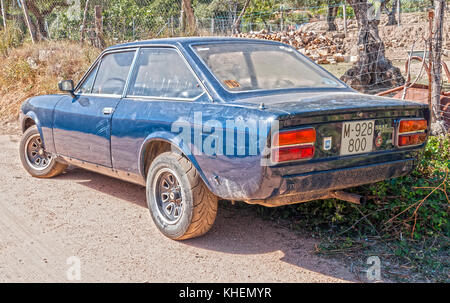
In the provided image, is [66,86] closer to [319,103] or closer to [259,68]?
[259,68]

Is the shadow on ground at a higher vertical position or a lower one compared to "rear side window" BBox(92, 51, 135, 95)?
lower

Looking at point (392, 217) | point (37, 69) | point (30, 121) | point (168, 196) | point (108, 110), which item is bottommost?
point (392, 217)

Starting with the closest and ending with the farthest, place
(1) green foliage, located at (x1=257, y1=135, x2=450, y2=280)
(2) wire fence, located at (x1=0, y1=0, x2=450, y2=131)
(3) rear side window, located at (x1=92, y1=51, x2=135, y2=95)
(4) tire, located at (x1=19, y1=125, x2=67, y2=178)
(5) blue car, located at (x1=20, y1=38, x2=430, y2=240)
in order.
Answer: (5) blue car, located at (x1=20, y1=38, x2=430, y2=240)
(1) green foliage, located at (x1=257, y1=135, x2=450, y2=280)
(3) rear side window, located at (x1=92, y1=51, x2=135, y2=95)
(4) tire, located at (x1=19, y1=125, x2=67, y2=178)
(2) wire fence, located at (x1=0, y1=0, x2=450, y2=131)

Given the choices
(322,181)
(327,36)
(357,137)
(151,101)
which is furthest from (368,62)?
(327,36)

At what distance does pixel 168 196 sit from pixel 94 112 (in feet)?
4.23

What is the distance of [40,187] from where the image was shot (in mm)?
5496

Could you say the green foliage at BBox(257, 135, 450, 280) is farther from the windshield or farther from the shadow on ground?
the windshield

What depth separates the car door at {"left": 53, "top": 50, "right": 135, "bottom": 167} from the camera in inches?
178

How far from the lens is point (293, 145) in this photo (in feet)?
10.2

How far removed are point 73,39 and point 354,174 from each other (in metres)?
11.2

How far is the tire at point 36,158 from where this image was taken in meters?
5.79

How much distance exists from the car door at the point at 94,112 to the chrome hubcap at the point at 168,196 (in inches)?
29.1

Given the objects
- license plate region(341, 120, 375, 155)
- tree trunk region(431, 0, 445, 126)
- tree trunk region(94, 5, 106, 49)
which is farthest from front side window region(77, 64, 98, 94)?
tree trunk region(94, 5, 106, 49)

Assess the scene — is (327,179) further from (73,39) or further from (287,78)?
(73,39)
